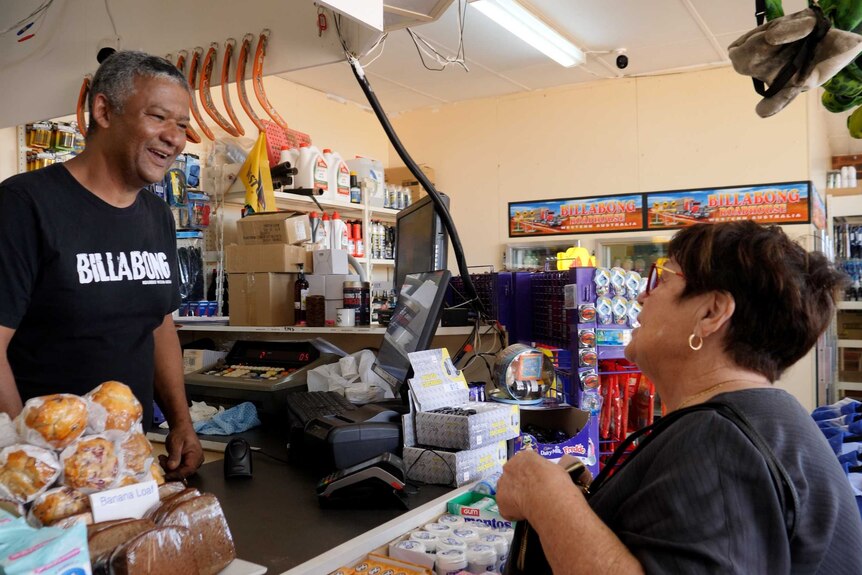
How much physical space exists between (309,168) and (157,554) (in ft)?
14.1

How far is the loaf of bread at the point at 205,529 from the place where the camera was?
33.9 inches

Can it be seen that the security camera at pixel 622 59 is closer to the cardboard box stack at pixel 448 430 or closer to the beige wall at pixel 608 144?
the beige wall at pixel 608 144

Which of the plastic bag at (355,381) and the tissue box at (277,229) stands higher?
the tissue box at (277,229)

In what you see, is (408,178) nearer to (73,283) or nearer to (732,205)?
(732,205)

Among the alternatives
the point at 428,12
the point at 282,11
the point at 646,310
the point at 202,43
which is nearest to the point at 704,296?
the point at 646,310

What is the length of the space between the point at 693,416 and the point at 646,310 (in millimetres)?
266

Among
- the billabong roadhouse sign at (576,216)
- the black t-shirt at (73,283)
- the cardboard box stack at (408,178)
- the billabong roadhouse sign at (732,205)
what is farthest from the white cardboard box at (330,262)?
the cardboard box stack at (408,178)

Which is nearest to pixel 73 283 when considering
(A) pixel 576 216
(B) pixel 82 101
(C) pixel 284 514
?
(C) pixel 284 514

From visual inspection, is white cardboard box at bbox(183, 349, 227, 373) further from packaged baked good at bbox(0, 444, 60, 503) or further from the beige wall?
the beige wall

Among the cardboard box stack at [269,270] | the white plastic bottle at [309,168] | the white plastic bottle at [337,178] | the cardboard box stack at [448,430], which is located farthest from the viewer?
the white plastic bottle at [337,178]

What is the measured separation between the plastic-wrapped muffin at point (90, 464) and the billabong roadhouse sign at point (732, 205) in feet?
17.2

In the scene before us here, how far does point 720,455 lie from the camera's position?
2.67 ft

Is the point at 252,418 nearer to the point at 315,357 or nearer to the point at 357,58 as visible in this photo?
the point at 315,357

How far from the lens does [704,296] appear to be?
3.28 ft
